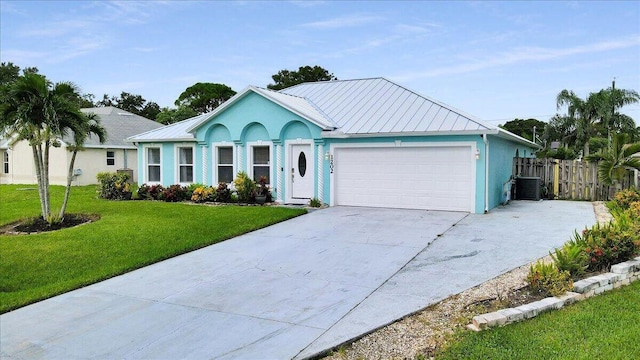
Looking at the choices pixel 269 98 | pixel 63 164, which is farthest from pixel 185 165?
pixel 63 164

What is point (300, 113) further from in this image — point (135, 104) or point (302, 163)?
point (135, 104)

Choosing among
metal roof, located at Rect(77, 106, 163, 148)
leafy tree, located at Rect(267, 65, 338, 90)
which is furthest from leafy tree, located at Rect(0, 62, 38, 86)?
leafy tree, located at Rect(267, 65, 338, 90)

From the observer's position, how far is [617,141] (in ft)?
51.3

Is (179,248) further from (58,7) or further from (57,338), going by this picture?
(58,7)

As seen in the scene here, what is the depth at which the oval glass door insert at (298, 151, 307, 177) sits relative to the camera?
1571 cm

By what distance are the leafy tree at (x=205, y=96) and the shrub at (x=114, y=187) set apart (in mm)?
29436

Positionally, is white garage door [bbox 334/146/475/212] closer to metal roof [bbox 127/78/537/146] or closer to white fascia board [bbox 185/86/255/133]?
metal roof [bbox 127/78/537/146]

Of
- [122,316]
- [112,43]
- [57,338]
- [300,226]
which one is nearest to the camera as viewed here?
[57,338]

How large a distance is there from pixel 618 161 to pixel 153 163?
18.1 m

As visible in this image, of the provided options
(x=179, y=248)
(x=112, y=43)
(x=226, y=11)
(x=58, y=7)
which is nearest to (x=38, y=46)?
(x=112, y=43)

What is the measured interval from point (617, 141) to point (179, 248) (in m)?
15.0

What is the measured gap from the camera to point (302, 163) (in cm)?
1577

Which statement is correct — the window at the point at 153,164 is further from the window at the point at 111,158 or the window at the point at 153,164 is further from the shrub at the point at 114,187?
the window at the point at 111,158

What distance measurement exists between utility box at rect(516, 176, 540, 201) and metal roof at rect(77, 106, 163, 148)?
21814 millimetres
